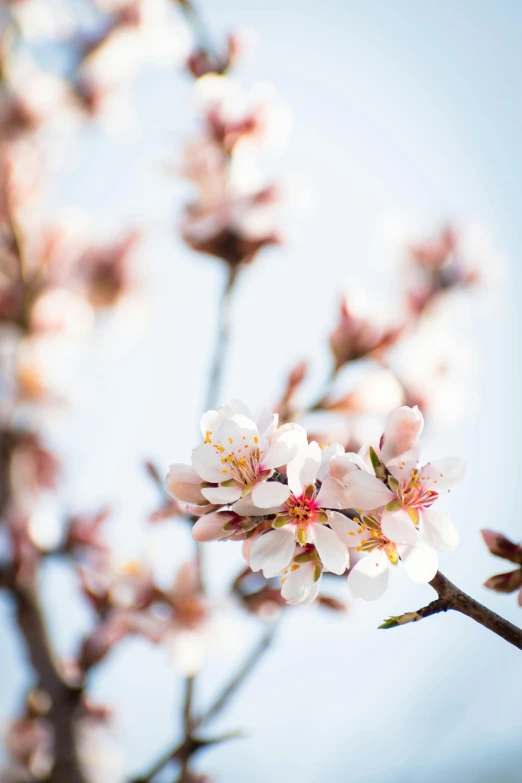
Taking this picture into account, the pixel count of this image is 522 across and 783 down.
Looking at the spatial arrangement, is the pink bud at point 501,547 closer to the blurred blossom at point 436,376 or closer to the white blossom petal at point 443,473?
the white blossom petal at point 443,473

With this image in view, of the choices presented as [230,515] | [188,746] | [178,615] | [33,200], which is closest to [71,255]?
[33,200]

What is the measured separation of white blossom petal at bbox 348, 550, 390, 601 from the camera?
1.70 feet

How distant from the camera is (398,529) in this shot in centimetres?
52

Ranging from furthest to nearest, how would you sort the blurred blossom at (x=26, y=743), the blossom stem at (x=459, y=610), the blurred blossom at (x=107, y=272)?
the blurred blossom at (x=107, y=272) < the blurred blossom at (x=26, y=743) < the blossom stem at (x=459, y=610)

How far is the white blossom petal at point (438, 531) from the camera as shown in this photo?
522 mm

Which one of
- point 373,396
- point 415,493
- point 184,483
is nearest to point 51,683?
point 373,396

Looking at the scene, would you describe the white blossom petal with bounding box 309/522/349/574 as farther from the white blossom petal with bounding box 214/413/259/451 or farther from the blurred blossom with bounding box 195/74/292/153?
the blurred blossom with bounding box 195/74/292/153

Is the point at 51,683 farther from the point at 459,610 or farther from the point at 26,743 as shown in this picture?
the point at 459,610

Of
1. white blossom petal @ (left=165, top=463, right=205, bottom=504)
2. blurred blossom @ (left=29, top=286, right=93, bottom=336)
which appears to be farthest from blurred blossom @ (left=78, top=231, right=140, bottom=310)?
white blossom petal @ (left=165, top=463, right=205, bottom=504)

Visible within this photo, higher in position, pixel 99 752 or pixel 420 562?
pixel 420 562

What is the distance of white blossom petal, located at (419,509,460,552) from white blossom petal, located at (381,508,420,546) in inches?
0.7

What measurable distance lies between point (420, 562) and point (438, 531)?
50 mm

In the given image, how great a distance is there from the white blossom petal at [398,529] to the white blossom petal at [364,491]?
12 millimetres

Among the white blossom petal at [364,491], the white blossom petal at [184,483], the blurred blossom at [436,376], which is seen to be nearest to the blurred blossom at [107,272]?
the blurred blossom at [436,376]
